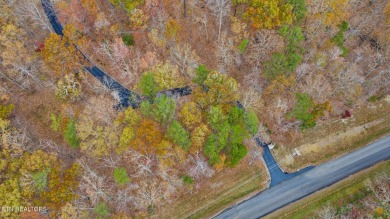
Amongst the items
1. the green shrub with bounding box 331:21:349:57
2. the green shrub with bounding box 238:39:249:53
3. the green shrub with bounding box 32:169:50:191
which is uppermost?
the green shrub with bounding box 238:39:249:53

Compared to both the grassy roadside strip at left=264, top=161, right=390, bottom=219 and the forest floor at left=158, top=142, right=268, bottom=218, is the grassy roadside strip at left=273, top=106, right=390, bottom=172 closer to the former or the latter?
the grassy roadside strip at left=264, top=161, right=390, bottom=219

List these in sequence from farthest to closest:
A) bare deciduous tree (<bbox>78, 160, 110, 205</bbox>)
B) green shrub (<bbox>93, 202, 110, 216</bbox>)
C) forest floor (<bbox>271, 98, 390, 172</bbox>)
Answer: forest floor (<bbox>271, 98, 390, 172</bbox>), green shrub (<bbox>93, 202, 110, 216</bbox>), bare deciduous tree (<bbox>78, 160, 110, 205</bbox>)

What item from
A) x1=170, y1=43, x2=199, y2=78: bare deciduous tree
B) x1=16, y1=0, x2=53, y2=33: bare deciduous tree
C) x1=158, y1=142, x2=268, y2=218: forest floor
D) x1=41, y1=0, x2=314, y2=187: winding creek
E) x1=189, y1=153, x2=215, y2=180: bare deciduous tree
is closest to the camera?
x1=189, y1=153, x2=215, y2=180: bare deciduous tree

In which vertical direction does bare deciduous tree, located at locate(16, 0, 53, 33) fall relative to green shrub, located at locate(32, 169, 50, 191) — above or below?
above

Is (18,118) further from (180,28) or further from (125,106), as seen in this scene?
(180,28)

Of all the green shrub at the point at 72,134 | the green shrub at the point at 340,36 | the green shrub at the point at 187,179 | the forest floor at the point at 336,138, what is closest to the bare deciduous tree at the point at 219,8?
the green shrub at the point at 340,36

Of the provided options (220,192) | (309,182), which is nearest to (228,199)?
(220,192)

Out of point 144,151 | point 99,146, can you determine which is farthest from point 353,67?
point 99,146

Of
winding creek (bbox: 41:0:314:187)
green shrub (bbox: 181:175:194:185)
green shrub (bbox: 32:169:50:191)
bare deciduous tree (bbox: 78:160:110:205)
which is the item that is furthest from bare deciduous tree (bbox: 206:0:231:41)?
green shrub (bbox: 32:169:50:191)
